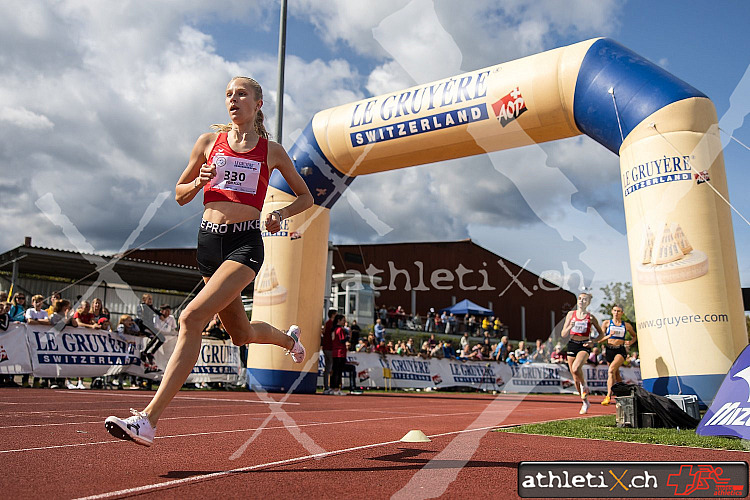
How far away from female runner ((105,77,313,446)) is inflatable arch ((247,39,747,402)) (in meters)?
6.29

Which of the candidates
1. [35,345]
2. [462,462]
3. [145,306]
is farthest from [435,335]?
[462,462]

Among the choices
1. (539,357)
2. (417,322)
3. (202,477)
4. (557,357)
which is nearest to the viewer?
(202,477)

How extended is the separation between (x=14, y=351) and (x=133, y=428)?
1040cm

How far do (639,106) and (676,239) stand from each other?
2029mm

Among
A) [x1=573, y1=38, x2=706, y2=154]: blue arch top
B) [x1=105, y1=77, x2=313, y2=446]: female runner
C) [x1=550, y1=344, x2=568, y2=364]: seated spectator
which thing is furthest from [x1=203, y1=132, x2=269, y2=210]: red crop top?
[x1=550, y1=344, x2=568, y2=364]: seated spectator

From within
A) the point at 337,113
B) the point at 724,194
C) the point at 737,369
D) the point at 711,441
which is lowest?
the point at 711,441

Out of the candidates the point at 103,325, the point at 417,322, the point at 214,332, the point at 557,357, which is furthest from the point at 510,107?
the point at 417,322

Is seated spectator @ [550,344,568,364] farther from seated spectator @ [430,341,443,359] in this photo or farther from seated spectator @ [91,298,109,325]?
seated spectator @ [91,298,109,325]

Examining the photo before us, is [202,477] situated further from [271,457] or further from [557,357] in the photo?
[557,357]

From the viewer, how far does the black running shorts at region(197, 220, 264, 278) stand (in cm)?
361

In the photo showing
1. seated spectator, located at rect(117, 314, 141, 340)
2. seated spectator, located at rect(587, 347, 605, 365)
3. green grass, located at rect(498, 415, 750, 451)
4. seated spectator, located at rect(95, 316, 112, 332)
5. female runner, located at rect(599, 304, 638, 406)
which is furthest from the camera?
seated spectator, located at rect(587, 347, 605, 365)

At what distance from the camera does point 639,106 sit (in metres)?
8.92

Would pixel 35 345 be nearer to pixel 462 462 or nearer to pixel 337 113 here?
pixel 337 113

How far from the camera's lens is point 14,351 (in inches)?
460
